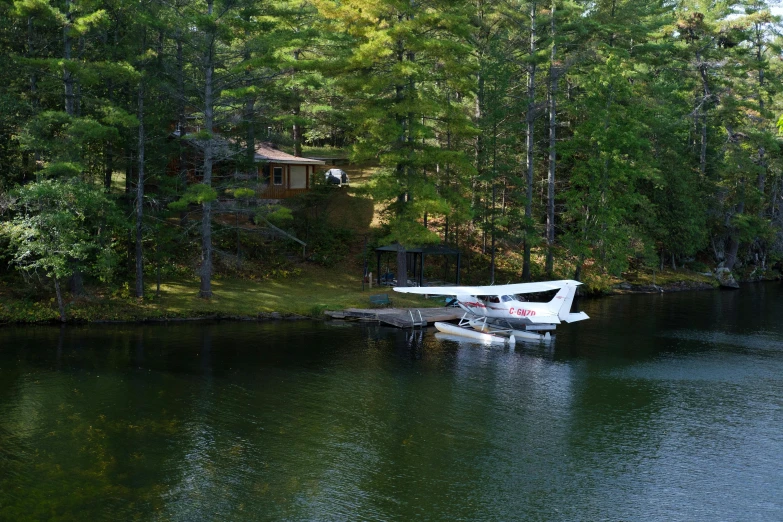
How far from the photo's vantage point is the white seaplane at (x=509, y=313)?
36.2 m

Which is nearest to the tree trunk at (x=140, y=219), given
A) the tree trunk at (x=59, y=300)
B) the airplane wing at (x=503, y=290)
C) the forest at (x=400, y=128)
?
the forest at (x=400, y=128)

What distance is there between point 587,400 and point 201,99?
26.3 meters

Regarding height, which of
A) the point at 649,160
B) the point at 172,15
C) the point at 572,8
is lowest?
the point at 649,160

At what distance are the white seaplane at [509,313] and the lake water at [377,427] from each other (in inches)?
56.4

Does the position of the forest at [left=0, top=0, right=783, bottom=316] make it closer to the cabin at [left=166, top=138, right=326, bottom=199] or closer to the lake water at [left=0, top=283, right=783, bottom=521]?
the cabin at [left=166, top=138, right=326, bottom=199]

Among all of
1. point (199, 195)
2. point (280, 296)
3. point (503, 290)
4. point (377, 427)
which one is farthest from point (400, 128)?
point (377, 427)

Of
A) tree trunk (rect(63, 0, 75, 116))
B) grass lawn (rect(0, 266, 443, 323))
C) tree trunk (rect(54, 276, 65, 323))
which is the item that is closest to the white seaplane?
grass lawn (rect(0, 266, 443, 323))

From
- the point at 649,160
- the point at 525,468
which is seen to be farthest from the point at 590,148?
the point at 525,468

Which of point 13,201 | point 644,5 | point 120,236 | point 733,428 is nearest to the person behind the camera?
point 733,428

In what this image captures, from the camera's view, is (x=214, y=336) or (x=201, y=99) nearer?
(x=214, y=336)

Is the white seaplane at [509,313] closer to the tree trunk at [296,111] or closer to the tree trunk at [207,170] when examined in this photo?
the tree trunk at [207,170]

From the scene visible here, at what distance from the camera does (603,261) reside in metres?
52.4

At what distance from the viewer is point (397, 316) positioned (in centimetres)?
3875

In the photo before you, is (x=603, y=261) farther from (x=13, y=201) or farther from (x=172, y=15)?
(x=13, y=201)
